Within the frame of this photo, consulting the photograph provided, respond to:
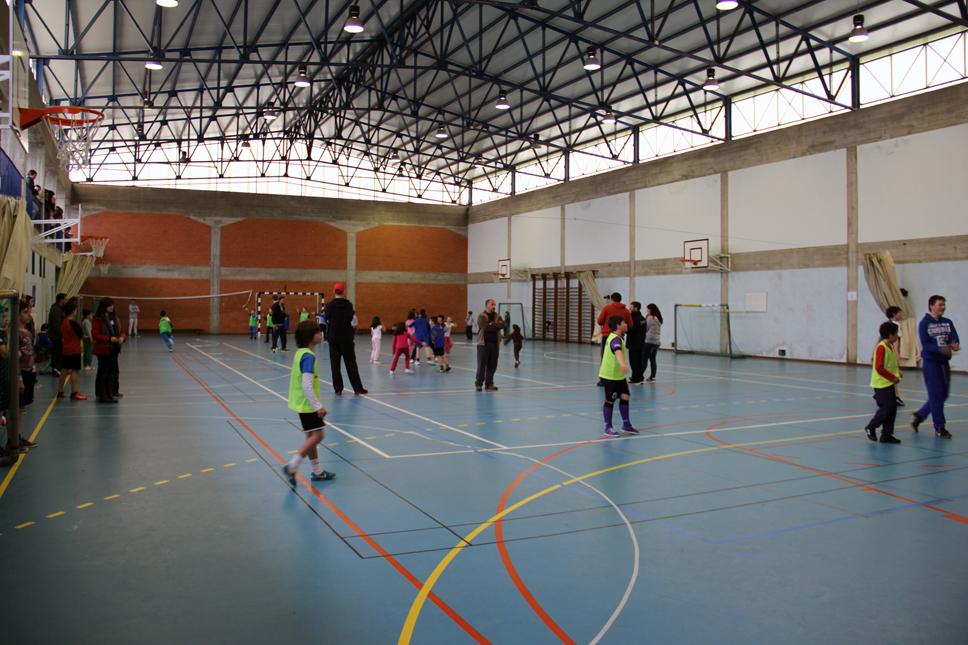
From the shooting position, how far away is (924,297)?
21.7 m

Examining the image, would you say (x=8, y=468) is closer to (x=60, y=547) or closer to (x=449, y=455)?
(x=60, y=547)

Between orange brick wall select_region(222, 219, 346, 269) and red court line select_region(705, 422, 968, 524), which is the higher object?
orange brick wall select_region(222, 219, 346, 269)

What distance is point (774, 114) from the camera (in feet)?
89.4

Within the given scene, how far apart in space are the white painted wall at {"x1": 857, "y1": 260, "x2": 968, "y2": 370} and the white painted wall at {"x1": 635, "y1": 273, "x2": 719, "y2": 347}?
20.7 ft

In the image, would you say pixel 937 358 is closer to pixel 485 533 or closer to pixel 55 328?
pixel 485 533

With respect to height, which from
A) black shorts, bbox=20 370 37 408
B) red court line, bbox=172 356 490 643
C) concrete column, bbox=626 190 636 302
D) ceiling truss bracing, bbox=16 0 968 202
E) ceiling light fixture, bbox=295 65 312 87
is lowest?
red court line, bbox=172 356 490 643

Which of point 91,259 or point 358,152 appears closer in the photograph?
point 91,259

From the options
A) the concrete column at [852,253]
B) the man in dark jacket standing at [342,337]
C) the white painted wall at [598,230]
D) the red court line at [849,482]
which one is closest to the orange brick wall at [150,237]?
the white painted wall at [598,230]

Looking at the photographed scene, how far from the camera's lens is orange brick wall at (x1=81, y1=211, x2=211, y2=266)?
39906 millimetres

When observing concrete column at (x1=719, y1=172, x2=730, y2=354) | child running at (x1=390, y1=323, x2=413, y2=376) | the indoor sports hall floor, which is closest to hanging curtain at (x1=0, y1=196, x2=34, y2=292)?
the indoor sports hall floor

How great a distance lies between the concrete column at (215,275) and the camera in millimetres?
41969

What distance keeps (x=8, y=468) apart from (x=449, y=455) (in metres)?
4.70

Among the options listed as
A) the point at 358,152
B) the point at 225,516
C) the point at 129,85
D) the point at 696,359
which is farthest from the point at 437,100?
the point at 225,516

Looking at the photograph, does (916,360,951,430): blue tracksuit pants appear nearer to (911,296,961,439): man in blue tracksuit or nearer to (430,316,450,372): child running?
(911,296,961,439): man in blue tracksuit
